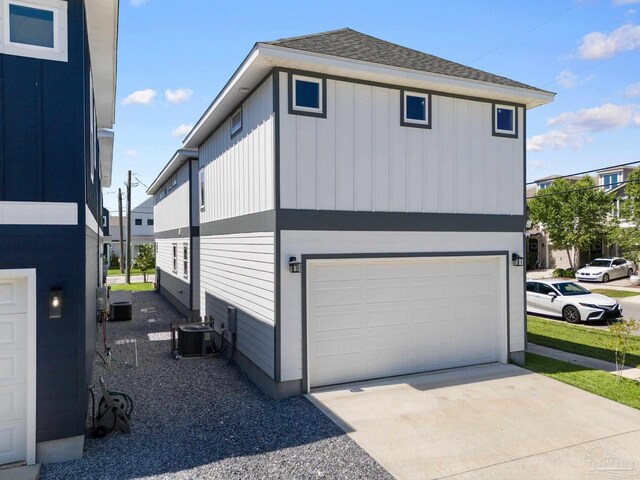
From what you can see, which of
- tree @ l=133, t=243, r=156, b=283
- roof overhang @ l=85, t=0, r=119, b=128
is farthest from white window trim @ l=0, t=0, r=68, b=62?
tree @ l=133, t=243, r=156, b=283

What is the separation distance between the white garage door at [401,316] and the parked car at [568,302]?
739 centimetres

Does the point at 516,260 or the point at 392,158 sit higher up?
the point at 392,158

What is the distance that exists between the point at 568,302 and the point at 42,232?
15553 millimetres

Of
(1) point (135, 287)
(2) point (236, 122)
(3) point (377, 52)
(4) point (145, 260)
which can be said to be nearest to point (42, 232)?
(2) point (236, 122)

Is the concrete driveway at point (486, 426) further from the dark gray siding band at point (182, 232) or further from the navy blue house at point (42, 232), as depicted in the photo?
the dark gray siding band at point (182, 232)

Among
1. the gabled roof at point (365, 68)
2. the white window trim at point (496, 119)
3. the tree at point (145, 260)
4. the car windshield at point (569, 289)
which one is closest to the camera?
the gabled roof at point (365, 68)

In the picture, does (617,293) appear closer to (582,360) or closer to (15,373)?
(582,360)

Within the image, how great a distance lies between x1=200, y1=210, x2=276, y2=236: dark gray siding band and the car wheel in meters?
12.1

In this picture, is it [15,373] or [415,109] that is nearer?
[15,373]

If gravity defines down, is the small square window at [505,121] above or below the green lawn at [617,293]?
above

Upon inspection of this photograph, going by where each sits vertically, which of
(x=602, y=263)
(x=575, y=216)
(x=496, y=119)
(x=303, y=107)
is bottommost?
(x=602, y=263)

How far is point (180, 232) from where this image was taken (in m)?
16.3

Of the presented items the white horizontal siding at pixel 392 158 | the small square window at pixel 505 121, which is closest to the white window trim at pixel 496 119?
the small square window at pixel 505 121

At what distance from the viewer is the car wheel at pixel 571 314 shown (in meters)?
14.8
